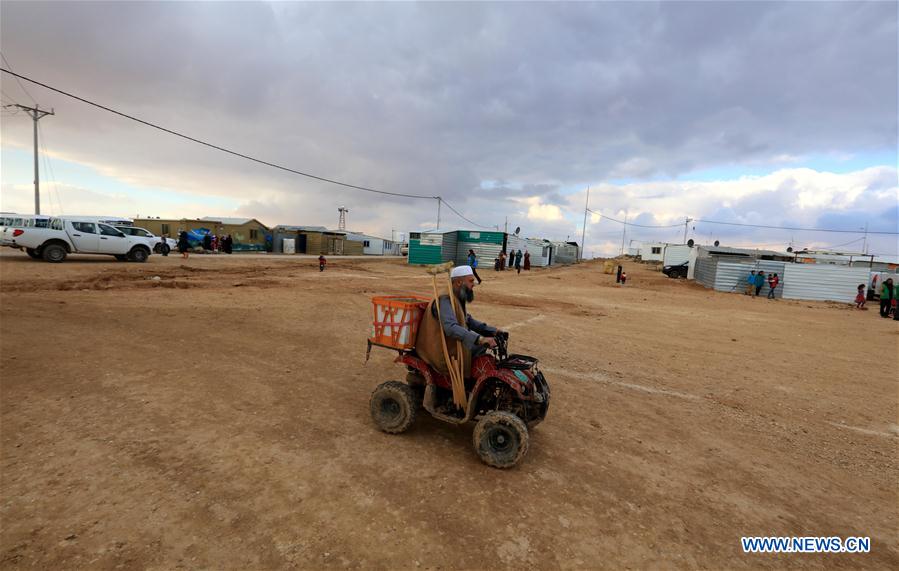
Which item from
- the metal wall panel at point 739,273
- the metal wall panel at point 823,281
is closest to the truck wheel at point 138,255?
the metal wall panel at point 739,273

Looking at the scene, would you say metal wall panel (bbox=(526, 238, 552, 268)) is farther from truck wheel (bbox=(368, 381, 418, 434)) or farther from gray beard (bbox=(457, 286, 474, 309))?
truck wheel (bbox=(368, 381, 418, 434))

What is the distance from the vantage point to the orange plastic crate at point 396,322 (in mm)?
3844

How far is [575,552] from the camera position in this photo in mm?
2617

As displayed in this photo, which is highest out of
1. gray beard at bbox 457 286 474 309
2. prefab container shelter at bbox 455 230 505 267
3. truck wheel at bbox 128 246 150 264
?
prefab container shelter at bbox 455 230 505 267

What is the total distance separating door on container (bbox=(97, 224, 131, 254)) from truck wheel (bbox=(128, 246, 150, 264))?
0.31 metres

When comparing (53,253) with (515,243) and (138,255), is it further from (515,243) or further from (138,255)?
(515,243)

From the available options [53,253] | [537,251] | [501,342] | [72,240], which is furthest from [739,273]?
[53,253]

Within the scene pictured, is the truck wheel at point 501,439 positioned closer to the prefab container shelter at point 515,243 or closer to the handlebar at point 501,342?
the handlebar at point 501,342

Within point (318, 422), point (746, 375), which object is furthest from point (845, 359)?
point (318, 422)

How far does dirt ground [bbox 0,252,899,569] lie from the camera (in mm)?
2578

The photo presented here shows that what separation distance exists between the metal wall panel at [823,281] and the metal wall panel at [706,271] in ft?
10.6

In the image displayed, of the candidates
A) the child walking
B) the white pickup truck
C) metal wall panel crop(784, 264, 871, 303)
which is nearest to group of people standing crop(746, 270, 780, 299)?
metal wall panel crop(784, 264, 871, 303)

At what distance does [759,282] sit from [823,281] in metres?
3.21

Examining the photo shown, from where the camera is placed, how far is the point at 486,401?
3.90m
